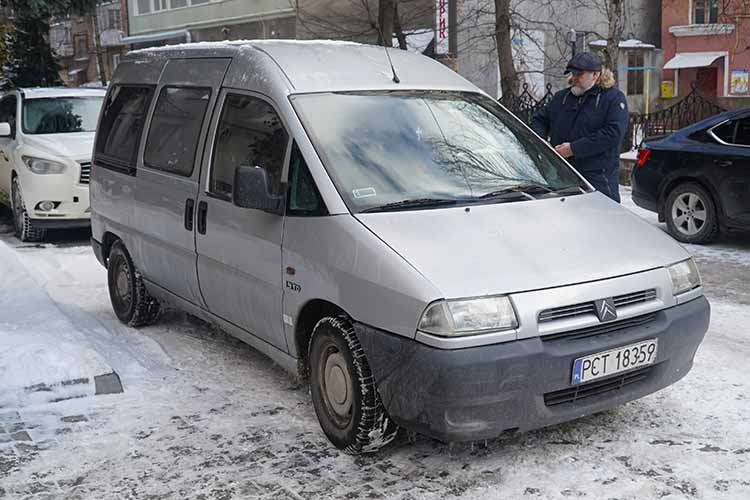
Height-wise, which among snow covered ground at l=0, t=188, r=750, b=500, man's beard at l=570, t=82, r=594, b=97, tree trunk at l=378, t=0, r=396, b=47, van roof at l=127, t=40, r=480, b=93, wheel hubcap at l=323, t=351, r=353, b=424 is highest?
tree trunk at l=378, t=0, r=396, b=47

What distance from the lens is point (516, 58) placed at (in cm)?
2920

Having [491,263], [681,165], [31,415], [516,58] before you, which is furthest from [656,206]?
[516,58]

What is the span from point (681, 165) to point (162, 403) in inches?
267

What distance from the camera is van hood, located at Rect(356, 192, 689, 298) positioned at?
3895 mm

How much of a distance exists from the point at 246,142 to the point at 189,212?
0.72m

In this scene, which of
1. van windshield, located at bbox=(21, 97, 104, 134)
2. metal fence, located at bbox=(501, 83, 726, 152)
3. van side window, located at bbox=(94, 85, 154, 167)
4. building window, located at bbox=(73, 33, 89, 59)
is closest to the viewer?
van side window, located at bbox=(94, 85, 154, 167)

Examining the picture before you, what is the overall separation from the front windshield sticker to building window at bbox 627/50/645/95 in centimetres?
3035

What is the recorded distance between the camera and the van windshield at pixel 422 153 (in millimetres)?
4523

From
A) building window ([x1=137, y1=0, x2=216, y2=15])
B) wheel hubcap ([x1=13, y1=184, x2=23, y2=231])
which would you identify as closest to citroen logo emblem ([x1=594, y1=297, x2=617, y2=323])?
wheel hubcap ([x1=13, y1=184, x2=23, y2=231])

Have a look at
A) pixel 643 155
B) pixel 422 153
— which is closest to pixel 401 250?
pixel 422 153

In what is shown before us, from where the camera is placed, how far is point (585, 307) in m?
3.96

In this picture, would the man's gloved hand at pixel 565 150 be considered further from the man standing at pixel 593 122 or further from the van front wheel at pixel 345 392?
the van front wheel at pixel 345 392

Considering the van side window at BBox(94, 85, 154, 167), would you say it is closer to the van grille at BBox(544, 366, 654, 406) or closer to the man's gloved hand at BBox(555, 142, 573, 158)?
the man's gloved hand at BBox(555, 142, 573, 158)

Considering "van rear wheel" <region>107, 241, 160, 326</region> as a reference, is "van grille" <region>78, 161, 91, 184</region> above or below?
above
